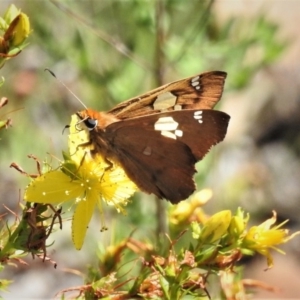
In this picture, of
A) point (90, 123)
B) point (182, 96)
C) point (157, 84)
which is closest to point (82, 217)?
point (90, 123)

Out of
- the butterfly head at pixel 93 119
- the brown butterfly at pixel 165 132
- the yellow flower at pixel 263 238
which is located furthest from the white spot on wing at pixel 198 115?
the yellow flower at pixel 263 238

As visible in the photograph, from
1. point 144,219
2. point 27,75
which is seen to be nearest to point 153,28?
point 144,219

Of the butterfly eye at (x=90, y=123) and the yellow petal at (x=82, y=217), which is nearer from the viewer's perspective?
the yellow petal at (x=82, y=217)

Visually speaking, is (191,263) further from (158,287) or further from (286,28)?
(286,28)

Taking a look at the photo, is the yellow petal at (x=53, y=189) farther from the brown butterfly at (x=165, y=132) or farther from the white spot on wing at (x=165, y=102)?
the white spot on wing at (x=165, y=102)

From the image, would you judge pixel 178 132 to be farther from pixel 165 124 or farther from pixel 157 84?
pixel 157 84

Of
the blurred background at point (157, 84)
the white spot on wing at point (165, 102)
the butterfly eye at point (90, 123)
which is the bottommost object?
the butterfly eye at point (90, 123)
